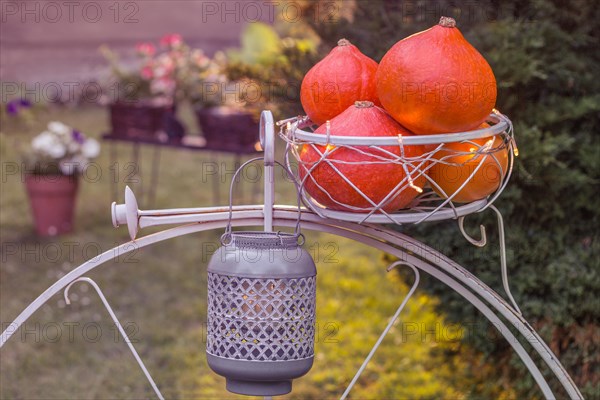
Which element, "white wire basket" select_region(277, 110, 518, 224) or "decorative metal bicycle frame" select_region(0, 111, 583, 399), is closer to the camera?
"white wire basket" select_region(277, 110, 518, 224)

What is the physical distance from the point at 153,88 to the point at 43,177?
1.05 metres

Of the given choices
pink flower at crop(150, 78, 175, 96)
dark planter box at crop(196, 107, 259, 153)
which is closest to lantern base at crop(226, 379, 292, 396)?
dark planter box at crop(196, 107, 259, 153)

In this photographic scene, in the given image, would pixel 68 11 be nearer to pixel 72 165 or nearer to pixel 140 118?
pixel 140 118

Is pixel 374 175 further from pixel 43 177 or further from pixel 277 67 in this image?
pixel 43 177

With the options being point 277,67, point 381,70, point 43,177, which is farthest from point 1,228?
point 381,70

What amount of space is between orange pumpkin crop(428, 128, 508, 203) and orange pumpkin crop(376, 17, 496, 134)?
0.17 ft

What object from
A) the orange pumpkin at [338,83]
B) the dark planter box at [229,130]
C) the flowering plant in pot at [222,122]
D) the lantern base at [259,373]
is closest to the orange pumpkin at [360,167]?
the orange pumpkin at [338,83]

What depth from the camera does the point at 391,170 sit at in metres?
1.68

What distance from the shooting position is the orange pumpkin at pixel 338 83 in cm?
184

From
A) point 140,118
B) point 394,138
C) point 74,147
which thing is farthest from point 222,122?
point 394,138

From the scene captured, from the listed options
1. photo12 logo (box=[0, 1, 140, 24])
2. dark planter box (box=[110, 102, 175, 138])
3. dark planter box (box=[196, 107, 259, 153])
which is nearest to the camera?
dark planter box (box=[196, 107, 259, 153])

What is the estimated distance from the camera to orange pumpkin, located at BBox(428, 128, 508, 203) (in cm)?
171

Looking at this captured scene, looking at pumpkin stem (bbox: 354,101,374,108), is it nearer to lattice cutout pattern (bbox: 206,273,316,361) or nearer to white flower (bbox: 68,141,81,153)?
lattice cutout pattern (bbox: 206,273,316,361)

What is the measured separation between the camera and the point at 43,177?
18.4 ft
